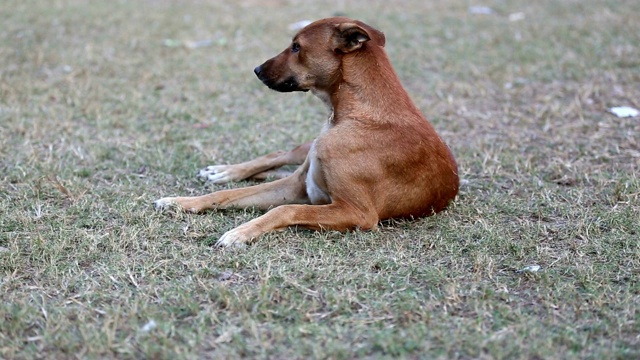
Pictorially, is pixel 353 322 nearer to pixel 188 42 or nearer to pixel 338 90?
pixel 338 90

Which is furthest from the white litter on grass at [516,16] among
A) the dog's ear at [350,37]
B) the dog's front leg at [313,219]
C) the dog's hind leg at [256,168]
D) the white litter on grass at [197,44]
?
the dog's front leg at [313,219]

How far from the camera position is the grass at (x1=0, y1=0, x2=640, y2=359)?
4.08 m

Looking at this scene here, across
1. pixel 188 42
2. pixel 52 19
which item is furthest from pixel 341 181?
pixel 52 19

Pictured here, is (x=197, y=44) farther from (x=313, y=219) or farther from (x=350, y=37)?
(x=313, y=219)

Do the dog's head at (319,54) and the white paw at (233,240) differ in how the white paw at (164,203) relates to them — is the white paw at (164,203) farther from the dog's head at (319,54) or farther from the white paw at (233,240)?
the dog's head at (319,54)

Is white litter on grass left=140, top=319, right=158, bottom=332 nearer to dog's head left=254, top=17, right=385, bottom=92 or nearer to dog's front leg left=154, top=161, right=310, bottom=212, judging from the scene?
dog's front leg left=154, top=161, right=310, bottom=212

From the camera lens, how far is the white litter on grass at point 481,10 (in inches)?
509

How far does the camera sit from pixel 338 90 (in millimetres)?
5766

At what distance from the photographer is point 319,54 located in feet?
18.8

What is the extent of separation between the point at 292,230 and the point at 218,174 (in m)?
1.43

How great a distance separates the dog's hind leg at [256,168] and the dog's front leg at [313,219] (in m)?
1.33

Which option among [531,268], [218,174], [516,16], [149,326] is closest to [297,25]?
[516,16]

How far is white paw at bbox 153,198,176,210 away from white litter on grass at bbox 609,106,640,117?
4.80 meters

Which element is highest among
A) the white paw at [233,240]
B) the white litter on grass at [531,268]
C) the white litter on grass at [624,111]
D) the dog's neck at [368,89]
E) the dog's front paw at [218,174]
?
the dog's neck at [368,89]
